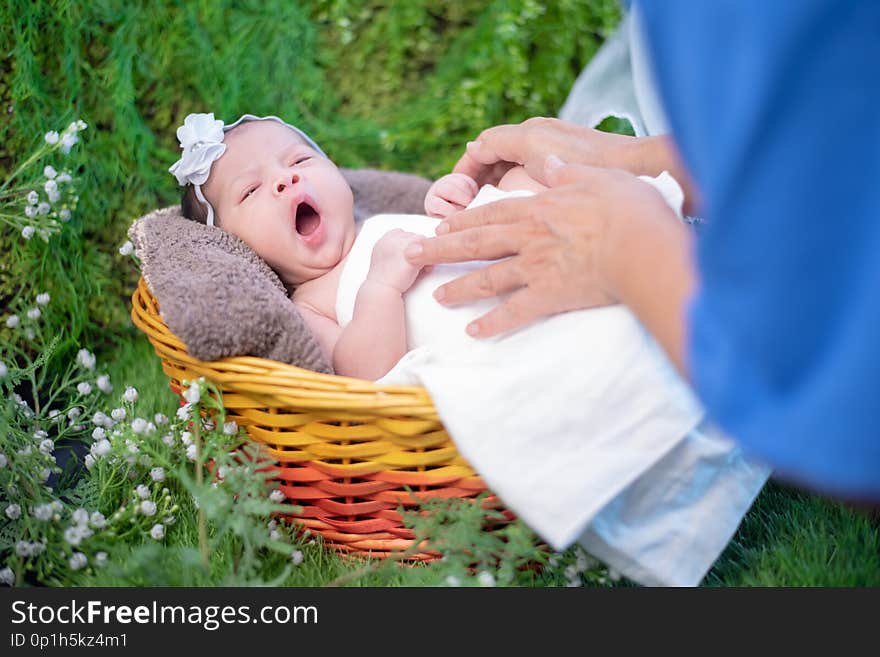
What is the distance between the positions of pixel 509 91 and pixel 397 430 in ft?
4.39

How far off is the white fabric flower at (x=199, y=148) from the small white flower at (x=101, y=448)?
1.77 ft

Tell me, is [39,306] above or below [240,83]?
below

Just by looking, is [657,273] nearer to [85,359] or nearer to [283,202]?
[283,202]

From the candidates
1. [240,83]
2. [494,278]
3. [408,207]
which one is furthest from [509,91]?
[494,278]

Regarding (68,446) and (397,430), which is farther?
(68,446)

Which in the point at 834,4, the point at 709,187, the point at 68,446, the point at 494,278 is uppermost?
the point at 834,4

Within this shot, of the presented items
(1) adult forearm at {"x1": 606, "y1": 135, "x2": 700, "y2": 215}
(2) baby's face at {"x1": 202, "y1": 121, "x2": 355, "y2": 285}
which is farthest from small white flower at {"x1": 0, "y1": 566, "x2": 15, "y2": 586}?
(1) adult forearm at {"x1": 606, "y1": 135, "x2": 700, "y2": 215}

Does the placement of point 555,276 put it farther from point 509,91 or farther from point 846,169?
point 509,91

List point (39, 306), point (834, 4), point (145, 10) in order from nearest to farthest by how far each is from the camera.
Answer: point (834, 4), point (39, 306), point (145, 10)

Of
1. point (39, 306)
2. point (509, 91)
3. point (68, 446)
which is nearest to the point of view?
point (68, 446)

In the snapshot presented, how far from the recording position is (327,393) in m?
1.15

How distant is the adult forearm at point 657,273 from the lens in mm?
905

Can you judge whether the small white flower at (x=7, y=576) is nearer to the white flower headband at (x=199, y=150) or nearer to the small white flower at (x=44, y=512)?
the small white flower at (x=44, y=512)

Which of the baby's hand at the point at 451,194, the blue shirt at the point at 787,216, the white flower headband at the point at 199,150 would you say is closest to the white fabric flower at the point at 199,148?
the white flower headband at the point at 199,150
